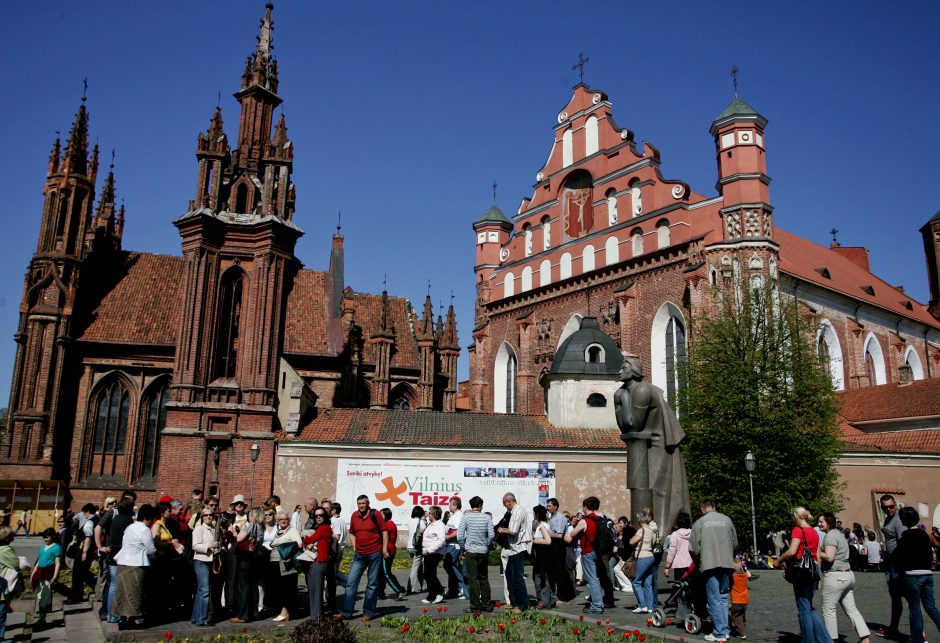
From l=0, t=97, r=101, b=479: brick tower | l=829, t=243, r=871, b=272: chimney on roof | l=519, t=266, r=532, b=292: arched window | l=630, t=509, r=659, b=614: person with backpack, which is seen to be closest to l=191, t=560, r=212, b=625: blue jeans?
l=630, t=509, r=659, b=614: person with backpack

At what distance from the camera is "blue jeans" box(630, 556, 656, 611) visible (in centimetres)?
1118

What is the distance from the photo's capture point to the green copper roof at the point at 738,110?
34.2m

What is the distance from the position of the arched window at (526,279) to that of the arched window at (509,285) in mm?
678

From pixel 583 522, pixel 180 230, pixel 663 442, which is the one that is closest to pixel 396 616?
pixel 583 522

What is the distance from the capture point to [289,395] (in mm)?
29266

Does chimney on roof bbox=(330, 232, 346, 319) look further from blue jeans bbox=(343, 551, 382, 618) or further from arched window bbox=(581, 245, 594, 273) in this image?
blue jeans bbox=(343, 551, 382, 618)

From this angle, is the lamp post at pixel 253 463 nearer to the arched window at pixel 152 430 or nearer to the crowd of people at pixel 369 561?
the arched window at pixel 152 430

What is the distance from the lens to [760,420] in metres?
26.7

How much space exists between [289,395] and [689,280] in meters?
17.8

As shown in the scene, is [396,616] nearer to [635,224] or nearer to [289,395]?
[289,395]

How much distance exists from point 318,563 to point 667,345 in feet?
89.7

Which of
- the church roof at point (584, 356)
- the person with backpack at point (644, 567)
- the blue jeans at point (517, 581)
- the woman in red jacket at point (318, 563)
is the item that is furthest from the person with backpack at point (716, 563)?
the church roof at point (584, 356)

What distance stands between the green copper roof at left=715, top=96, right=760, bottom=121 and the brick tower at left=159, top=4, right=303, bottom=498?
1970cm

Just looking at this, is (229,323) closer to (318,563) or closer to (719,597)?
(318,563)
